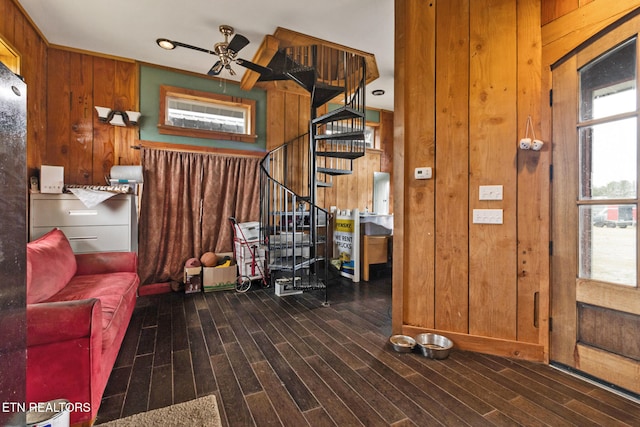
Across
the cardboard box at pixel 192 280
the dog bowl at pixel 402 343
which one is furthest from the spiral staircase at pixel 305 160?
the dog bowl at pixel 402 343

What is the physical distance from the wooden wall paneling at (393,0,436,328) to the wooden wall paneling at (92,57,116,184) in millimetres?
3612

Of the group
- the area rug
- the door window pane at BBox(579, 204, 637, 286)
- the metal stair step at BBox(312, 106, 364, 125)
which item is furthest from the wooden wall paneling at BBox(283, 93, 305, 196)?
the door window pane at BBox(579, 204, 637, 286)

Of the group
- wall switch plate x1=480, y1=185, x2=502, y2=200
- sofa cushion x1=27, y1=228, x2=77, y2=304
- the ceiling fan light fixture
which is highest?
the ceiling fan light fixture

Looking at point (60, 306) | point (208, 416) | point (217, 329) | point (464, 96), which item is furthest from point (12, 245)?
point (464, 96)

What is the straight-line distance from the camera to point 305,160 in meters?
4.86

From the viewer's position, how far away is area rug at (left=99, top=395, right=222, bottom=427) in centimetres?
145

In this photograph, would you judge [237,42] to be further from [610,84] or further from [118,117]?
[610,84]

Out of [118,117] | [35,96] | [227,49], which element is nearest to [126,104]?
[118,117]

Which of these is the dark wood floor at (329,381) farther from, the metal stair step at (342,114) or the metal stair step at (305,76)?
the metal stair step at (305,76)

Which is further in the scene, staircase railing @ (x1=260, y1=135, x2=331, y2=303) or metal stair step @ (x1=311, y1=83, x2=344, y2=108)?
metal stair step @ (x1=311, y1=83, x2=344, y2=108)

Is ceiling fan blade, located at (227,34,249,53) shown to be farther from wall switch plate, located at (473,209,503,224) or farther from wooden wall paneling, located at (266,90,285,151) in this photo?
wall switch plate, located at (473,209,503,224)

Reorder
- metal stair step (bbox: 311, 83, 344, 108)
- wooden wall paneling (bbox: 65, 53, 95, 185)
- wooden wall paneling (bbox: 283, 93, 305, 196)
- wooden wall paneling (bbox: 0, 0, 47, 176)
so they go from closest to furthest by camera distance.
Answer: wooden wall paneling (bbox: 0, 0, 47, 176)
wooden wall paneling (bbox: 65, 53, 95, 185)
metal stair step (bbox: 311, 83, 344, 108)
wooden wall paneling (bbox: 283, 93, 305, 196)

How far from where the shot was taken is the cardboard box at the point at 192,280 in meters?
3.71

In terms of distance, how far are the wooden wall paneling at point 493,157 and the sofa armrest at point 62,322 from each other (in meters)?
2.50
